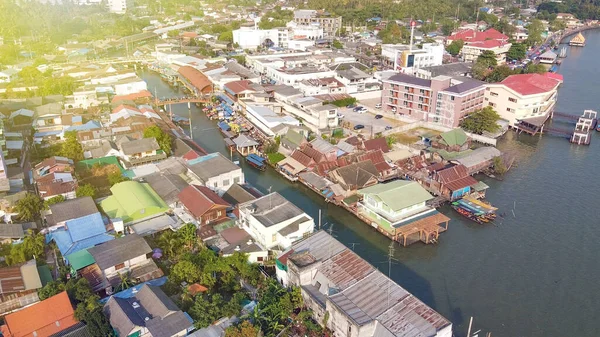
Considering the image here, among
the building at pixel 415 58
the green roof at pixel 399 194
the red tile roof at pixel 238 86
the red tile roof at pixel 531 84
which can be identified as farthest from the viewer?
the building at pixel 415 58

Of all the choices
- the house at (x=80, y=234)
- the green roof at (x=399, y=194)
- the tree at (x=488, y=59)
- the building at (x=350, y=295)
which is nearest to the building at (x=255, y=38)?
the tree at (x=488, y=59)

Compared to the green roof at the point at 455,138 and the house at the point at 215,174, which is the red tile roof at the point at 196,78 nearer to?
the house at the point at 215,174

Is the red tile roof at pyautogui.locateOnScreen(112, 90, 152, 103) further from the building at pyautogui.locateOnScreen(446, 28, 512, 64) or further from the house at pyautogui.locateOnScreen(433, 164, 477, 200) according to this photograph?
the building at pyautogui.locateOnScreen(446, 28, 512, 64)

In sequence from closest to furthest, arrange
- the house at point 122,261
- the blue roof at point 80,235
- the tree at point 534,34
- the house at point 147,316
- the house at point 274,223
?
the house at point 147,316 < the house at point 122,261 < the blue roof at point 80,235 < the house at point 274,223 < the tree at point 534,34

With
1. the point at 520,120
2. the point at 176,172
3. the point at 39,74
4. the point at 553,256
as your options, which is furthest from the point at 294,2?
the point at 553,256

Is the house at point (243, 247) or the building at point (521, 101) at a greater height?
the building at point (521, 101)

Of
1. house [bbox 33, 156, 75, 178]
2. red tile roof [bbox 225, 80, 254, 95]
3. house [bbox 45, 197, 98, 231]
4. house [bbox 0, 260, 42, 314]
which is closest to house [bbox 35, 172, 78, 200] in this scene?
house [bbox 33, 156, 75, 178]
